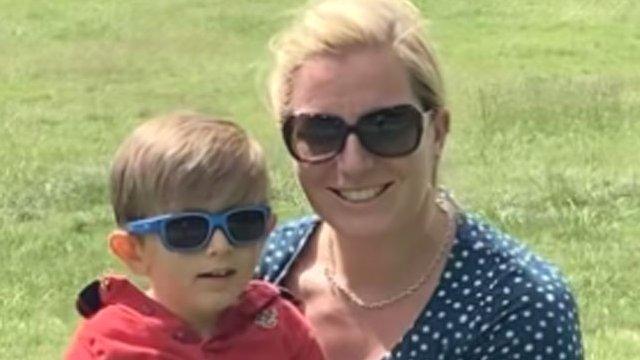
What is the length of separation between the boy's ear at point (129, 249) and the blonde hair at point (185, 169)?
0.12 feet

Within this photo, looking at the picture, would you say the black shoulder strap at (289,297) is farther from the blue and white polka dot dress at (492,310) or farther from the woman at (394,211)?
the blue and white polka dot dress at (492,310)

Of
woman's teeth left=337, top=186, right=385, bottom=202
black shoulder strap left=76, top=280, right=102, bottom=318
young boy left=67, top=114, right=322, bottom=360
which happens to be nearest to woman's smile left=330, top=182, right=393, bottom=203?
woman's teeth left=337, top=186, right=385, bottom=202

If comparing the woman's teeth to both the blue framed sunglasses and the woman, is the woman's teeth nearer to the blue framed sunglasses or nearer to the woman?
the woman

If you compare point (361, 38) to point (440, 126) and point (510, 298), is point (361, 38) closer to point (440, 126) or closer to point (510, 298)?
point (440, 126)

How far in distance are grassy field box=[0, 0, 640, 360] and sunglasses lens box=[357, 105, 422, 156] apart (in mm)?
262

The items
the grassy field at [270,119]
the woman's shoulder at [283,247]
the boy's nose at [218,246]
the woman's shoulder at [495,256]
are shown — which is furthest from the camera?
the grassy field at [270,119]

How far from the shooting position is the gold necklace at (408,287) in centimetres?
337

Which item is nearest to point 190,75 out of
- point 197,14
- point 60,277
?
point 197,14

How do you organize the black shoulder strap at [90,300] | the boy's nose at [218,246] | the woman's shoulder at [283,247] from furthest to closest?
1. the woman's shoulder at [283,247]
2. the black shoulder strap at [90,300]
3. the boy's nose at [218,246]

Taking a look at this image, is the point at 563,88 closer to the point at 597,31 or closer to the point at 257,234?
the point at 597,31

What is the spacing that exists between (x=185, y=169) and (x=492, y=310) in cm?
65

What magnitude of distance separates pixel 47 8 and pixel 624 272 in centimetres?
1035

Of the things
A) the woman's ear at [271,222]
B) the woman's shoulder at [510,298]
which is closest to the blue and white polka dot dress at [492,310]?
the woman's shoulder at [510,298]

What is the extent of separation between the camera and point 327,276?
3484mm
